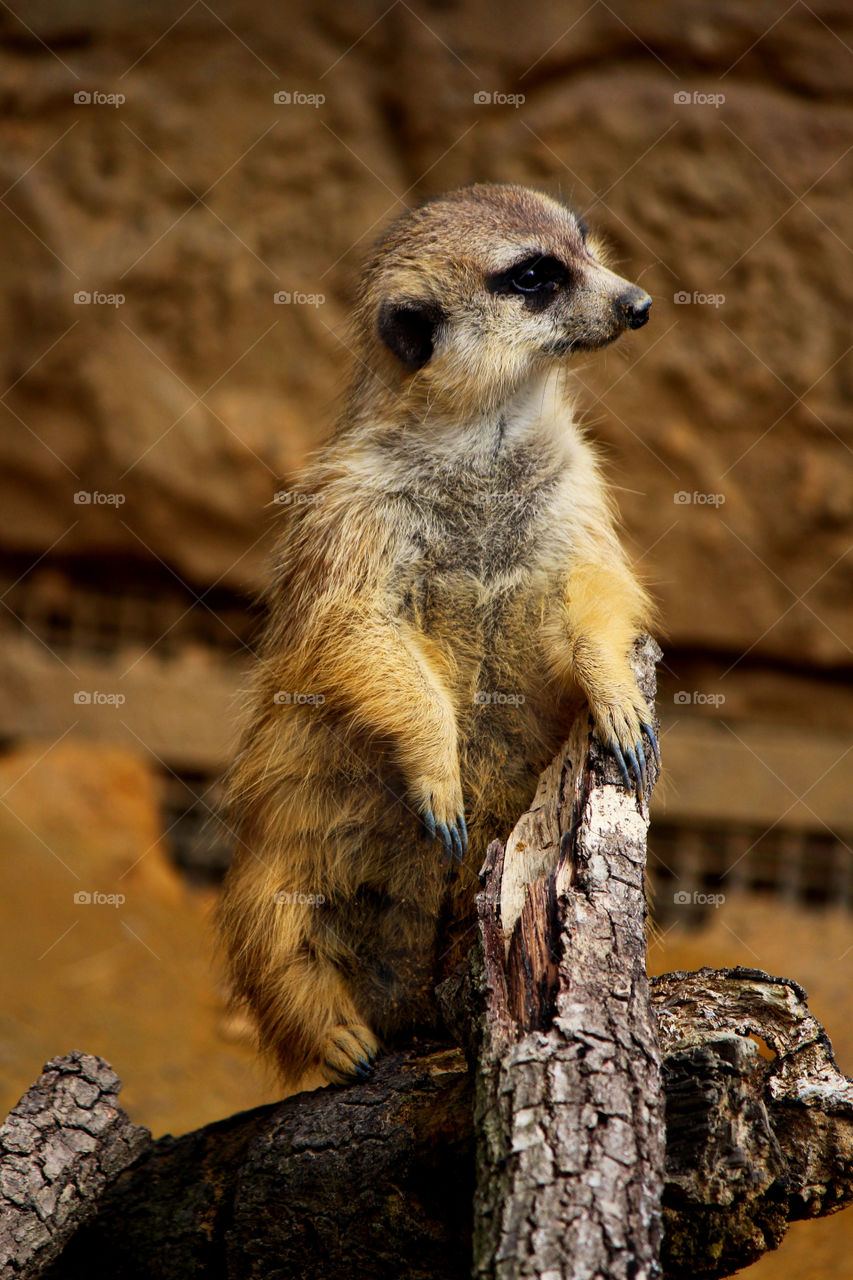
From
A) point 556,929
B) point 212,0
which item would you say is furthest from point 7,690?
point 556,929

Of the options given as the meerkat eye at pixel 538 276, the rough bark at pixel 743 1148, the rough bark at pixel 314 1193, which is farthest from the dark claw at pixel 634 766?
the meerkat eye at pixel 538 276

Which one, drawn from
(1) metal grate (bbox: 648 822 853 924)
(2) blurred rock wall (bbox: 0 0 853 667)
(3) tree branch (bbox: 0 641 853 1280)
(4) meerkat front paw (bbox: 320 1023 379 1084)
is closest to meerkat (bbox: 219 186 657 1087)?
(4) meerkat front paw (bbox: 320 1023 379 1084)

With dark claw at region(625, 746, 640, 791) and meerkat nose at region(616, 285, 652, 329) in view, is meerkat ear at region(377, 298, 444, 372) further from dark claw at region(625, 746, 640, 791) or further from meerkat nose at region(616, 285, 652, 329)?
dark claw at region(625, 746, 640, 791)

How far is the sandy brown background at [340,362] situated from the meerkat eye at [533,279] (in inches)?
95.2

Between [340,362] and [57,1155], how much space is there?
396 cm

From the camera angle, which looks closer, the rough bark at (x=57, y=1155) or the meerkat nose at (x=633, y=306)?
the rough bark at (x=57, y=1155)

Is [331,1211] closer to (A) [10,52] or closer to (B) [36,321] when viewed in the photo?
(B) [36,321]

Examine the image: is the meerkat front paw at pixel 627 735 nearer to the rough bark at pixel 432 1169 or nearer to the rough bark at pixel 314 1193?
the rough bark at pixel 432 1169

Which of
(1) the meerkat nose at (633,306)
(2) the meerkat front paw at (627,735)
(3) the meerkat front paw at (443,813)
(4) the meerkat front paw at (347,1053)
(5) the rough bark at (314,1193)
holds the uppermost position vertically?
(1) the meerkat nose at (633,306)

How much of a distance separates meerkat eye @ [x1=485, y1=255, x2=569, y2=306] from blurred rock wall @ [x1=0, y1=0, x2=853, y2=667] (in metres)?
2.36

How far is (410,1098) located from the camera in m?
2.48

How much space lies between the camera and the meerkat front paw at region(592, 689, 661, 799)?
8.31ft

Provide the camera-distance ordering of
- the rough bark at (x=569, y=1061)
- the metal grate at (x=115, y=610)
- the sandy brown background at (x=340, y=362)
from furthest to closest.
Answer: the metal grate at (x=115, y=610), the sandy brown background at (x=340, y=362), the rough bark at (x=569, y=1061)

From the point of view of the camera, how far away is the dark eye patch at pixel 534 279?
3.08 m
